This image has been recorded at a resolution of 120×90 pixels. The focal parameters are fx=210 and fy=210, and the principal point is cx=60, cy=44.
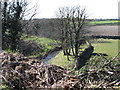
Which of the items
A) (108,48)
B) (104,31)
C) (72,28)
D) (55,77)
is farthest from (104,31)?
(55,77)

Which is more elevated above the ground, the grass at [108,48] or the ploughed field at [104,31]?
the ploughed field at [104,31]

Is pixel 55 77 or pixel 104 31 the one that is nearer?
pixel 55 77

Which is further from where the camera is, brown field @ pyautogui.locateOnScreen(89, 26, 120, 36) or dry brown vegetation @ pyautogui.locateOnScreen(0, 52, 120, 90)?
brown field @ pyautogui.locateOnScreen(89, 26, 120, 36)

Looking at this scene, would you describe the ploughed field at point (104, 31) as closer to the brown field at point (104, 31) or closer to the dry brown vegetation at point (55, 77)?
the brown field at point (104, 31)

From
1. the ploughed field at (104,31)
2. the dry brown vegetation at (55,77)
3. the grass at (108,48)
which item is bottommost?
the grass at (108,48)

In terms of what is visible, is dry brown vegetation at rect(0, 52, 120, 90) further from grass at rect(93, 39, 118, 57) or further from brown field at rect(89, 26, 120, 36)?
brown field at rect(89, 26, 120, 36)

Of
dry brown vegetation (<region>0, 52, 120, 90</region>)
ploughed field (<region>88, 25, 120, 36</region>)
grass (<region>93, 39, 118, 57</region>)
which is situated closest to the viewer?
dry brown vegetation (<region>0, 52, 120, 90</region>)

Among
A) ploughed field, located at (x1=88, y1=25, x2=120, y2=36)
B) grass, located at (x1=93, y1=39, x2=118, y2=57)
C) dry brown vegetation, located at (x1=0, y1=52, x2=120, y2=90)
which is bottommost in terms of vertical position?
grass, located at (x1=93, y1=39, x2=118, y2=57)

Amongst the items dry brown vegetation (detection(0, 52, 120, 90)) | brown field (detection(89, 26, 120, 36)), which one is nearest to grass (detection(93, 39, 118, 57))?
brown field (detection(89, 26, 120, 36))

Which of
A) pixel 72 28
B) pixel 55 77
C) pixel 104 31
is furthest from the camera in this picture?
pixel 104 31

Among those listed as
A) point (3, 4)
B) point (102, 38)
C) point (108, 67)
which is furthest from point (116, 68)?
point (102, 38)

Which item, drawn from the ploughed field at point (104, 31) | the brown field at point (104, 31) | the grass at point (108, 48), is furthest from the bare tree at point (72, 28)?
the brown field at point (104, 31)

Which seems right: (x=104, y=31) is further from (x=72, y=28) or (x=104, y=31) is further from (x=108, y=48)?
(x=72, y=28)

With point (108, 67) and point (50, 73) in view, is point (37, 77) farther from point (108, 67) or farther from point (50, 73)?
point (108, 67)
